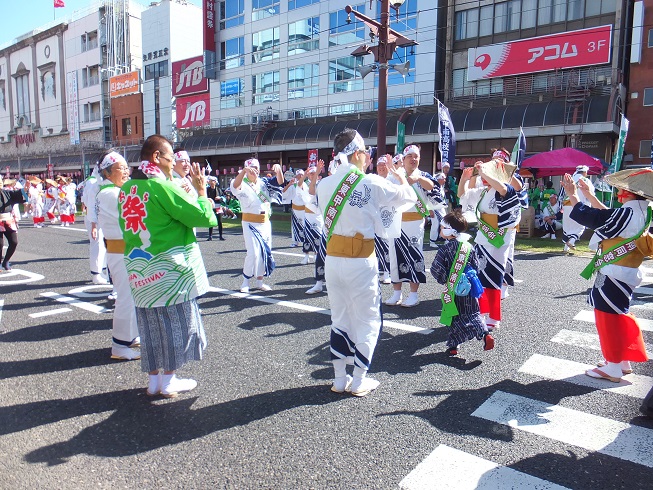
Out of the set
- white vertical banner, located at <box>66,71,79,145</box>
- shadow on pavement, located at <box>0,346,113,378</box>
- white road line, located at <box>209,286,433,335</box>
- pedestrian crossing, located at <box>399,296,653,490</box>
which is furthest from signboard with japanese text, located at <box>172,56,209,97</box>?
pedestrian crossing, located at <box>399,296,653,490</box>

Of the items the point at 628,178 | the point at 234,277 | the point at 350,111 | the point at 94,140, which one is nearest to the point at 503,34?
the point at 350,111

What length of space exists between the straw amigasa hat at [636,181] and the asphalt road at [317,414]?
159 cm

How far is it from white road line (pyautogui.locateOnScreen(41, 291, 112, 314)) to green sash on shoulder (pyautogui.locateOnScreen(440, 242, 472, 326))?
14.5ft

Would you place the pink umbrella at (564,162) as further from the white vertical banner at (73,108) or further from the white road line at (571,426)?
the white vertical banner at (73,108)

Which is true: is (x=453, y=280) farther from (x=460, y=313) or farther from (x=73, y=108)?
(x=73, y=108)

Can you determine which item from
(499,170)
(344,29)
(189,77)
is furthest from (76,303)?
(189,77)

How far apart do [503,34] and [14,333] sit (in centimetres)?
2457

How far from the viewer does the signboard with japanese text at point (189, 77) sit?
120 feet

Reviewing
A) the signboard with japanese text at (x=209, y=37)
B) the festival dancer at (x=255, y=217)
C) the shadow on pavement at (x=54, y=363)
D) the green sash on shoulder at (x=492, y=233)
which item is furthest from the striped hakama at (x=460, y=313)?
the signboard with japanese text at (x=209, y=37)

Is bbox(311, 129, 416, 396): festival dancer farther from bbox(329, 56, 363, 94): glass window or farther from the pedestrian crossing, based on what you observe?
bbox(329, 56, 363, 94): glass window

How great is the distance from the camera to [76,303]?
666 cm

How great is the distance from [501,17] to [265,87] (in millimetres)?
16314

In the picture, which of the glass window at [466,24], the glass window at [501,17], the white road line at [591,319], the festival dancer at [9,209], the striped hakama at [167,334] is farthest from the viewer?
the glass window at [466,24]

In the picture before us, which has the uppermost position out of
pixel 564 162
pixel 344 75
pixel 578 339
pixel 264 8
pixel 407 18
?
pixel 264 8
